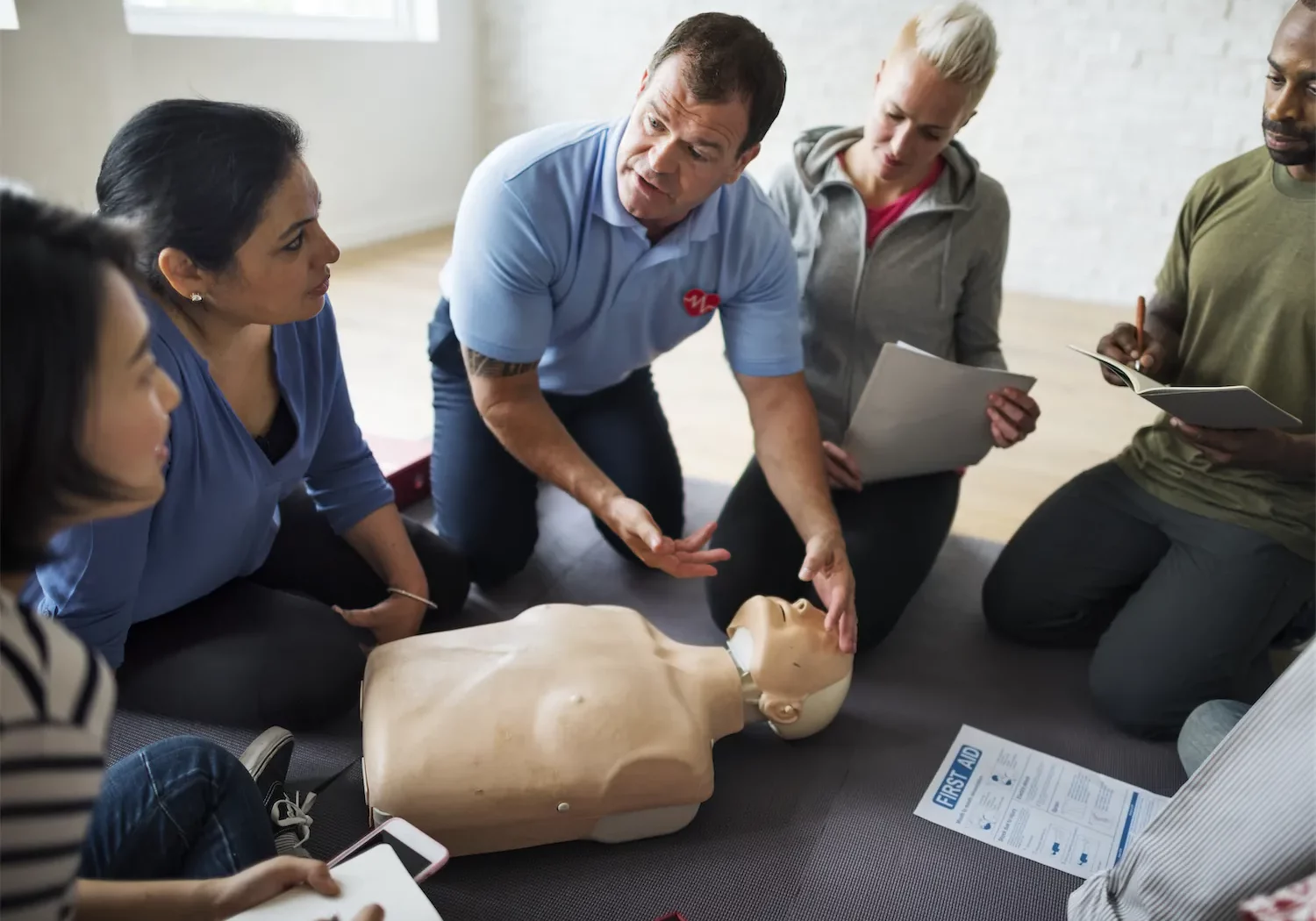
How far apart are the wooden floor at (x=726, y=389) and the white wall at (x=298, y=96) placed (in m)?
0.40

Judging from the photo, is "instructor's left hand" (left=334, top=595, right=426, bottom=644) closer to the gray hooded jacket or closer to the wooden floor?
the gray hooded jacket

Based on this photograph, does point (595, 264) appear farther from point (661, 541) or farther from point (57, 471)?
point (57, 471)

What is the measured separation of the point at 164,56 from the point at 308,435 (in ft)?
7.29

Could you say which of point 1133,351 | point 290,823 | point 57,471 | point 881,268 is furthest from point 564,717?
point 1133,351

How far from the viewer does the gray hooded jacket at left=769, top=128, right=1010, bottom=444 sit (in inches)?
66.2

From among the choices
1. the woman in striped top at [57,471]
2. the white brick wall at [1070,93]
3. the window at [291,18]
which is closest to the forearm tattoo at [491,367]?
the woman in striped top at [57,471]

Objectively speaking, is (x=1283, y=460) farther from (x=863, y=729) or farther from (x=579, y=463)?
(x=579, y=463)

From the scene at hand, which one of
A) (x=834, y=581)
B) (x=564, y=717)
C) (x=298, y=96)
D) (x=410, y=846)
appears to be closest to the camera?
(x=410, y=846)

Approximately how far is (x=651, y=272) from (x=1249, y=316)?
0.87 metres

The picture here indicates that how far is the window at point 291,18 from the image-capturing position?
3.07 m

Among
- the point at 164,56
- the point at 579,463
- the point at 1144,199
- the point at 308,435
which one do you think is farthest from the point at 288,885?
the point at 1144,199

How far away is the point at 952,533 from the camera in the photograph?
2.12 m

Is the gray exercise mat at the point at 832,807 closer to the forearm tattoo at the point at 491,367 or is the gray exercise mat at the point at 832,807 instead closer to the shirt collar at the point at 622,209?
the forearm tattoo at the point at 491,367

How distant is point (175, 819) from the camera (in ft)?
3.28
